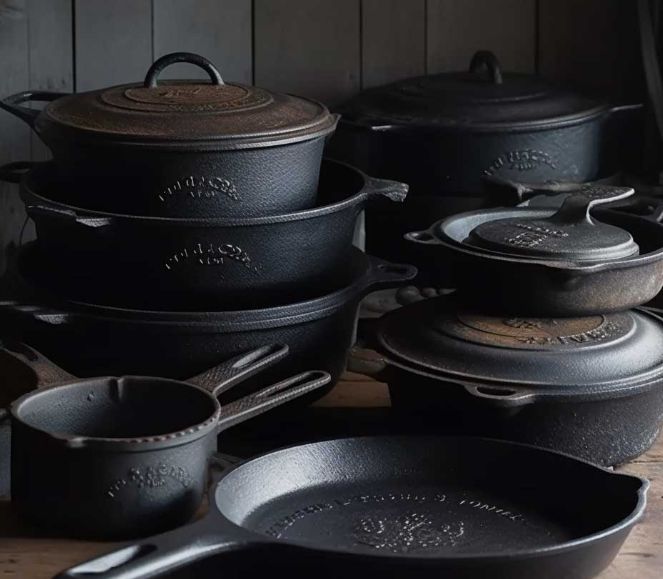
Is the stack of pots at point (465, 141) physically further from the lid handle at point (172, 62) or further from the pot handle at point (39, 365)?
the pot handle at point (39, 365)

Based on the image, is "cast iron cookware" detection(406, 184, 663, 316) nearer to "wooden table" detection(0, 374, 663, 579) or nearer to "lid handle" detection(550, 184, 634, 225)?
"lid handle" detection(550, 184, 634, 225)

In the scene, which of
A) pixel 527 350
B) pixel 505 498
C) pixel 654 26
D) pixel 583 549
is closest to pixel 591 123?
pixel 654 26

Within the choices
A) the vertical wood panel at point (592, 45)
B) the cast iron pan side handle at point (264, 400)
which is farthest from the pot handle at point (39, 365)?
the vertical wood panel at point (592, 45)

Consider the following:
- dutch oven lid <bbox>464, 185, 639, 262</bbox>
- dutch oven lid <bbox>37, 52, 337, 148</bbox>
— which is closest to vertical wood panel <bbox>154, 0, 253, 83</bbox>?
dutch oven lid <bbox>37, 52, 337, 148</bbox>

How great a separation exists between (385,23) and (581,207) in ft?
2.11

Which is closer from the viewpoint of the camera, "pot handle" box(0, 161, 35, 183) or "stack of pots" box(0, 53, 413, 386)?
"stack of pots" box(0, 53, 413, 386)

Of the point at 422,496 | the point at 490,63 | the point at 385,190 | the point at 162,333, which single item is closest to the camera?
the point at 422,496

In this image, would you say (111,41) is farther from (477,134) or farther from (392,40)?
(477,134)

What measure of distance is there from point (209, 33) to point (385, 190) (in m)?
0.53

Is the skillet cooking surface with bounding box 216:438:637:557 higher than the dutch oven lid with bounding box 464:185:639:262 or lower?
lower

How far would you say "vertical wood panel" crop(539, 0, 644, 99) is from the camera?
6.47 feet

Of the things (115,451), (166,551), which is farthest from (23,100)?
(166,551)

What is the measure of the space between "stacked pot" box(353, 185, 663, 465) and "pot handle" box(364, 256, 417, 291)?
0.33ft

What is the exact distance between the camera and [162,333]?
4.46ft
